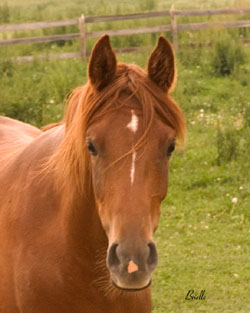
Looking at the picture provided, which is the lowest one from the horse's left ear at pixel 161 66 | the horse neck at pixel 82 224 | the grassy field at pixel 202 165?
the grassy field at pixel 202 165

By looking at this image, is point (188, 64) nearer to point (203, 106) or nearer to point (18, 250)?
point (203, 106)

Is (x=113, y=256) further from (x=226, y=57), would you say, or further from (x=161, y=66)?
(x=226, y=57)

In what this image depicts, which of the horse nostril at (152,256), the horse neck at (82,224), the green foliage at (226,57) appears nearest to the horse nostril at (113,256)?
the horse nostril at (152,256)

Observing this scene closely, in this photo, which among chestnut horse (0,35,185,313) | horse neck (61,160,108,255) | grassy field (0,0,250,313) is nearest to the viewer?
chestnut horse (0,35,185,313)

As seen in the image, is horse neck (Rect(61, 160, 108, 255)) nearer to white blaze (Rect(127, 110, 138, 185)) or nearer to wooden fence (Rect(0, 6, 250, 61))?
white blaze (Rect(127, 110, 138, 185))

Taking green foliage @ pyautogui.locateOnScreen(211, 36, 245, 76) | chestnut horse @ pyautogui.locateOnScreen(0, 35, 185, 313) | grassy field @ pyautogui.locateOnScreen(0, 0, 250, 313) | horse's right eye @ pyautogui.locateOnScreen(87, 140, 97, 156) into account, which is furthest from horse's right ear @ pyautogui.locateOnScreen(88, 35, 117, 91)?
green foliage @ pyautogui.locateOnScreen(211, 36, 245, 76)

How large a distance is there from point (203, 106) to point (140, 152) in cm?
755

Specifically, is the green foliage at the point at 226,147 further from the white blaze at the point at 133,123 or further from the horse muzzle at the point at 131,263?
the horse muzzle at the point at 131,263

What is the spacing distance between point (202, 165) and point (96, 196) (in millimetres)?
5208

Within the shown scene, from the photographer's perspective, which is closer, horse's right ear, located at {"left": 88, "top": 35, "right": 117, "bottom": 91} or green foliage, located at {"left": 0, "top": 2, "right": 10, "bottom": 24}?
horse's right ear, located at {"left": 88, "top": 35, "right": 117, "bottom": 91}

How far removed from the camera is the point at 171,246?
6285mm

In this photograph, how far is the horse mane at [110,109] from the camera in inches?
108

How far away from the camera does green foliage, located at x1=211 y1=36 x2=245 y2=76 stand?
465 inches

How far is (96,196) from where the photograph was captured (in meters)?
2.77
